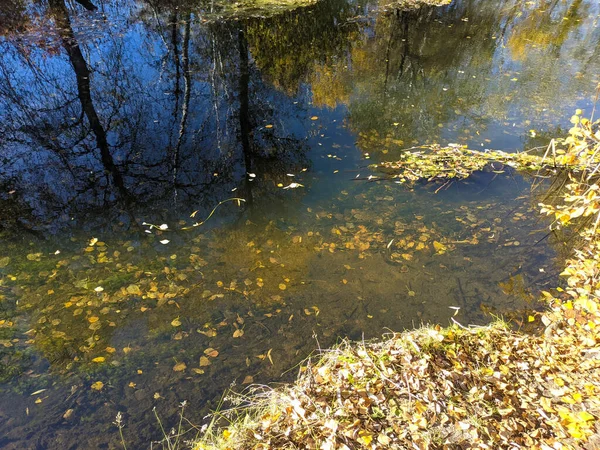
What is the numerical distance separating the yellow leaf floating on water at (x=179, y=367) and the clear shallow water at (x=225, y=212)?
44 millimetres

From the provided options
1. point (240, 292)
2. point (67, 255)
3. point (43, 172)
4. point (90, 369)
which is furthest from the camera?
point (43, 172)

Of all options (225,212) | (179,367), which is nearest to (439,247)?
(225,212)

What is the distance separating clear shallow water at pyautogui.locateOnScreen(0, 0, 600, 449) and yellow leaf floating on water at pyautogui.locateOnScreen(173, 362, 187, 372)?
44mm

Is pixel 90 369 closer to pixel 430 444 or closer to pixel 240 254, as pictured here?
pixel 240 254

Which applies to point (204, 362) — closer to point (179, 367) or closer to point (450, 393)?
point (179, 367)

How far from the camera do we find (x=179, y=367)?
148 inches

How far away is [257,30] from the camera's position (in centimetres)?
1227

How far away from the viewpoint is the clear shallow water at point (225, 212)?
382 centimetres

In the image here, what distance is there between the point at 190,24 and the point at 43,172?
8532 mm

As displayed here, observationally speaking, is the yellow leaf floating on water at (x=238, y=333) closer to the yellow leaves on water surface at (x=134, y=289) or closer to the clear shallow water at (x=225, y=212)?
the clear shallow water at (x=225, y=212)

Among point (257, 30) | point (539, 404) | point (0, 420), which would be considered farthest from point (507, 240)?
point (257, 30)

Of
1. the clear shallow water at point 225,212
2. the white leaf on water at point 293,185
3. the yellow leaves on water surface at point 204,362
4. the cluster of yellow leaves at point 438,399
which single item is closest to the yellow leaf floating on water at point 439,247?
the clear shallow water at point 225,212

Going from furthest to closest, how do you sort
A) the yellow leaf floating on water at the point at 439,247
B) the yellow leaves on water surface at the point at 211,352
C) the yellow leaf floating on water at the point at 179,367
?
the yellow leaf floating on water at the point at 439,247
the yellow leaves on water surface at the point at 211,352
the yellow leaf floating on water at the point at 179,367

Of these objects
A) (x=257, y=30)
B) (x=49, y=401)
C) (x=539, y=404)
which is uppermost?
(x=257, y=30)
